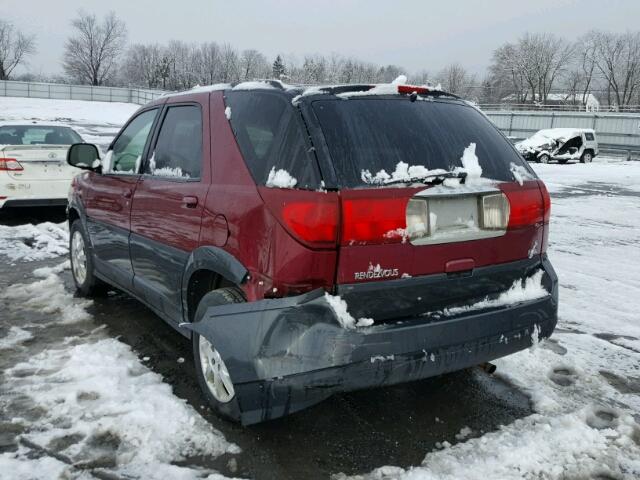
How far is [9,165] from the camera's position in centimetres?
825

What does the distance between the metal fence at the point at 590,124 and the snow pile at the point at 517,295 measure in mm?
34009

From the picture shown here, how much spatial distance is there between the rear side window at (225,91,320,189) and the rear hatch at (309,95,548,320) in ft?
0.34

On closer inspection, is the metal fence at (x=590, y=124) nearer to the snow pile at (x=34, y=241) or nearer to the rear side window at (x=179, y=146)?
the snow pile at (x=34, y=241)

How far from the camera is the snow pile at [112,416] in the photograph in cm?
286

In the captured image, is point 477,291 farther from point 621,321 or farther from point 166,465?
point 621,321

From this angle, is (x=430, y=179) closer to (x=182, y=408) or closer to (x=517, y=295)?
(x=517, y=295)

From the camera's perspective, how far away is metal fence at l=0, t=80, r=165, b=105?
56.4m

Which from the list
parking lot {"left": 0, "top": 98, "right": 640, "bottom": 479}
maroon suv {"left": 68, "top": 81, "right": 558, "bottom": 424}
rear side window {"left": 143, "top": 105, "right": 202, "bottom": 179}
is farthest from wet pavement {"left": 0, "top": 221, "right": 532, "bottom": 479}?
rear side window {"left": 143, "top": 105, "right": 202, "bottom": 179}

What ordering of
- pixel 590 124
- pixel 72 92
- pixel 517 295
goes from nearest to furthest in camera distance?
1. pixel 517 295
2. pixel 590 124
3. pixel 72 92

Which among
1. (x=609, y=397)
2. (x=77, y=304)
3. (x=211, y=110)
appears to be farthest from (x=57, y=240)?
(x=609, y=397)

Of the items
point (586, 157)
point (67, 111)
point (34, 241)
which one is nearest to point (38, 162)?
point (34, 241)

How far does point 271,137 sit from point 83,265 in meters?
3.20

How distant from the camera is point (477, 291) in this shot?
2.97 m

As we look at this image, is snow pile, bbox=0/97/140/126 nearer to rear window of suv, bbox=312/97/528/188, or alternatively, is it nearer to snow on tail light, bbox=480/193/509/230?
rear window of suv, bbox=312/97/528/188
